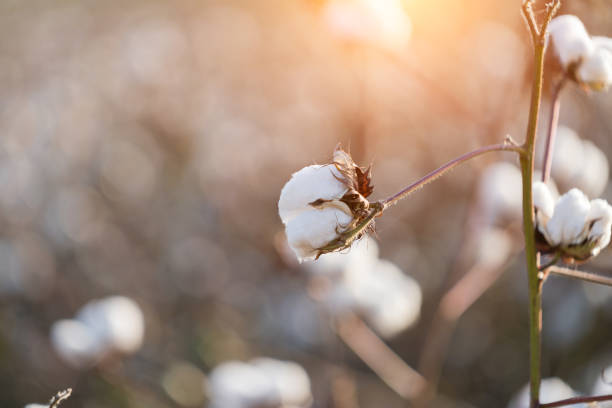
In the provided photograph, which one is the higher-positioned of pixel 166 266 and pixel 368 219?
pixel 166 266

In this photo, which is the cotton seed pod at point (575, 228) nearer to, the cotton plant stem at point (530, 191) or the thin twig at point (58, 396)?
the cotton plant stem at point (530, 191)

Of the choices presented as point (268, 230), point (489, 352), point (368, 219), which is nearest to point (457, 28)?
point (268, 230)

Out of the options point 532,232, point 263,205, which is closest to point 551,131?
point 532,232

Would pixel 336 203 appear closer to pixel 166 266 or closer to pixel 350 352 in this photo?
pixel 350 352

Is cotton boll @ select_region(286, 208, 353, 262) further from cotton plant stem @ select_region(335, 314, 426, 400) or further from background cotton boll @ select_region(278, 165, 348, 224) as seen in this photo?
cotton plant stem @ select_region(335, 314, 426, 400)

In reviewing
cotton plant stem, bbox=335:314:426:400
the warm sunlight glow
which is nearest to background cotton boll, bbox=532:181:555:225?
cotton plant stem, bbox=335:314:426:400

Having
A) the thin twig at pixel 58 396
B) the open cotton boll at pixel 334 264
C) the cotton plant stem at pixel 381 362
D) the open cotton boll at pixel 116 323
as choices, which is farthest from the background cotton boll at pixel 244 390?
the thin twig at pixel 58 396
